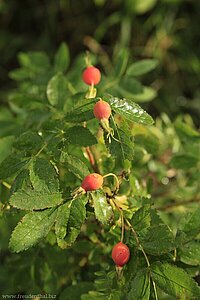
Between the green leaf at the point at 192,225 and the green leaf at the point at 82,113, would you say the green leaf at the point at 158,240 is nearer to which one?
the green leaf at the point at 192,225

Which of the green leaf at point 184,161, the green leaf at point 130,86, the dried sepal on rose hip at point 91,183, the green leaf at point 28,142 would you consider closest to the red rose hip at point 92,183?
the dried sepal on rose hip at point 91,183

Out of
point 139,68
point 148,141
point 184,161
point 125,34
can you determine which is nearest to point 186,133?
point 184,161

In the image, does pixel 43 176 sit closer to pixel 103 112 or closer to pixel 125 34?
pixel 103 112

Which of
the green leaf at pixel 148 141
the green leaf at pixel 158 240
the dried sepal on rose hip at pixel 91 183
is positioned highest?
the dried sepal on rose hip at pixel 91 183

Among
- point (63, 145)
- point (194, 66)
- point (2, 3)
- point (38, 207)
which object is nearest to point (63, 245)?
point (38, 207)

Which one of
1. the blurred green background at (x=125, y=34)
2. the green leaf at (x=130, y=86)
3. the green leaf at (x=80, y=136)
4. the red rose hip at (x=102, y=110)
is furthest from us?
the blurred green background at (x=125, y=34)

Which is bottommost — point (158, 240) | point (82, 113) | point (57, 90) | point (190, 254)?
point (190, 254)

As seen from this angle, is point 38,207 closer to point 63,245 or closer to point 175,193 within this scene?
point 63,245
